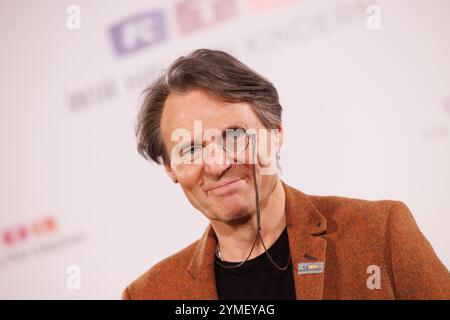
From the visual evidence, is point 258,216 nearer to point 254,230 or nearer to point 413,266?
point 254,230

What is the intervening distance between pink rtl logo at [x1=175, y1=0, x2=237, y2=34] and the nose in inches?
36.6

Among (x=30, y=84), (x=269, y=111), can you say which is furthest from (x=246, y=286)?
(x=30, y=84)

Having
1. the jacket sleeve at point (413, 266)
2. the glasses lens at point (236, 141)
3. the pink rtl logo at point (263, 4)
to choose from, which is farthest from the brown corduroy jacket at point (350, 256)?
the pink rtl logo at point (263, 4)

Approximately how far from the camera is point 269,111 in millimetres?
2055

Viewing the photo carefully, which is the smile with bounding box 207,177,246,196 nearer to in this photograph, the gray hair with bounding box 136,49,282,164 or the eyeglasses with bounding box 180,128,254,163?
the eyeglasses with bounding box 180,128,254,163

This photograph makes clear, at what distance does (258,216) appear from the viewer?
1.89m

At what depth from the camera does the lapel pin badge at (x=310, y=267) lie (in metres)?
1.85

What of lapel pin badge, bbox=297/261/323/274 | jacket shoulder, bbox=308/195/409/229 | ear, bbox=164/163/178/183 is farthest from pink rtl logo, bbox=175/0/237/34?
lapel pin badge, bbox=297/261/323/274

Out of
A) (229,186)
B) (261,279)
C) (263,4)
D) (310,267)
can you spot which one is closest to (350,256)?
(310,267)

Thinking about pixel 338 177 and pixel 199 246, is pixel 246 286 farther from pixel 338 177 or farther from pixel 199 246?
pixel 338 177

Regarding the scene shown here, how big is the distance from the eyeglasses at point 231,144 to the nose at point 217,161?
18 mm

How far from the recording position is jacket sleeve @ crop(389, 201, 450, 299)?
5.67 feet

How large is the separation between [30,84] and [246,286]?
5.30 ft

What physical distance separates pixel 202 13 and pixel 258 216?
1201 mm
